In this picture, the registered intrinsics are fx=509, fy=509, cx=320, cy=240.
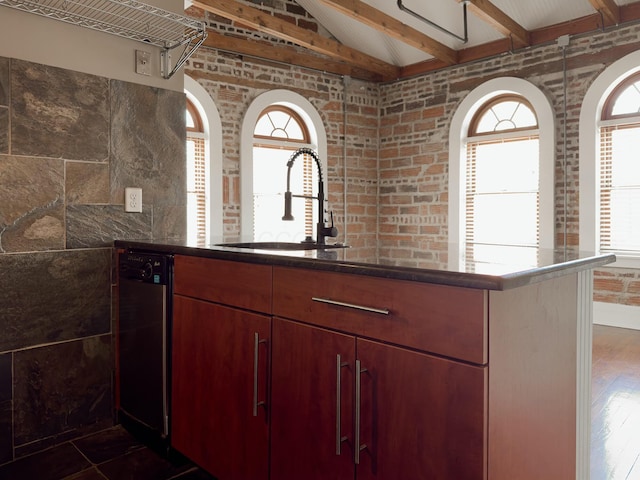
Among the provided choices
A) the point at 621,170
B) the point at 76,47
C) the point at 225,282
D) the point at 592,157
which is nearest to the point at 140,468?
the point at 225,282

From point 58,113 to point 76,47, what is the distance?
34 centimetres

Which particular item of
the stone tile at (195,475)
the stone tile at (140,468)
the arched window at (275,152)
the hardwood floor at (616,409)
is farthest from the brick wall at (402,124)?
the stone tile at (195,475)

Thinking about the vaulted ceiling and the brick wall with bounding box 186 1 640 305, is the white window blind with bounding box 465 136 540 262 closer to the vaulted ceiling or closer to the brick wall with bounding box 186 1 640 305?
the brick wall with bounding box 186 1 640 305

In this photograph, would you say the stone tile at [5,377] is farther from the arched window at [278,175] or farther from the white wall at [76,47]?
the arched window at [278,175]

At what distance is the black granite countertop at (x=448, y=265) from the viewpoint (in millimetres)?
1153

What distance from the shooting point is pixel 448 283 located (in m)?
1.19

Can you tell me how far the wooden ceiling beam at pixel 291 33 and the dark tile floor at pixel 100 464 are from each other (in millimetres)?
3612

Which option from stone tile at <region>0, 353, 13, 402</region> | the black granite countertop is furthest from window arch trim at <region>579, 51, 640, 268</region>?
stone tile at <region>0, 353, 13, 402</region>

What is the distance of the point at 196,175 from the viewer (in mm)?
5422

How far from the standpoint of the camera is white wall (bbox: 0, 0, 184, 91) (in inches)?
87.7

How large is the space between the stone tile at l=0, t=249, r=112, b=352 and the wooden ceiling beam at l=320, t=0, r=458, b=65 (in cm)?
335

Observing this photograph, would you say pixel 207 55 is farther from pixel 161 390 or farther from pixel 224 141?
pixel 161 390

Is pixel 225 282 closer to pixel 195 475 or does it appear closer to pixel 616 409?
pixel 195 475

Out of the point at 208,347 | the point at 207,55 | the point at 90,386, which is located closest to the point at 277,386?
the point at 208,347
